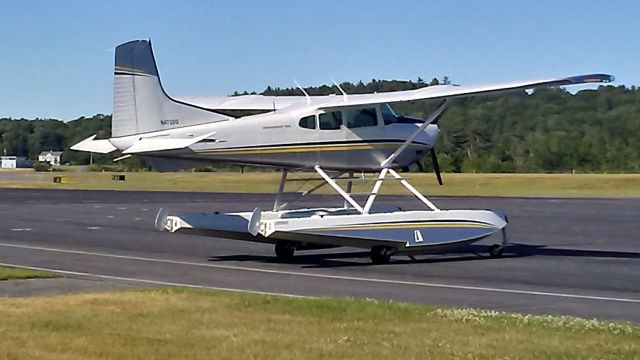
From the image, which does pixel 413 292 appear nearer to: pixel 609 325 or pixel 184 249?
pixel 609 325

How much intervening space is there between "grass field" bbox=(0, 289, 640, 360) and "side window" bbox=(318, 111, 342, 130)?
903cm

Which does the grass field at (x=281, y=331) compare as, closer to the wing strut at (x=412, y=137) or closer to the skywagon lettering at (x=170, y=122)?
the skywagon lettering at (x=170, y=122)

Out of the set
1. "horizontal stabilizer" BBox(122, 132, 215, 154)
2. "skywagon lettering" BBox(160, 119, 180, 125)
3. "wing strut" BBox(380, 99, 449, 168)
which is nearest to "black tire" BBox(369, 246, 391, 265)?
"wing strut" BBox(380, 99, 449, 168)

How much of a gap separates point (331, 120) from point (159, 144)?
351 centimetres

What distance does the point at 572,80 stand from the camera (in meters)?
20.1

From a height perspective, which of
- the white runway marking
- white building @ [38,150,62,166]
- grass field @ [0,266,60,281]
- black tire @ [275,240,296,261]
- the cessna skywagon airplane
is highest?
white building @ [38,150,62,166]

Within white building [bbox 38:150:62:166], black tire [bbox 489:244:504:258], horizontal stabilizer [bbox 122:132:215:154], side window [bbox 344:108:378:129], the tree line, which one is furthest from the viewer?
white building [bbox 38:150:62:166]

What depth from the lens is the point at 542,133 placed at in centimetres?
12225

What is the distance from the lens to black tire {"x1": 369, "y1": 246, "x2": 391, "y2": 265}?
67.3ft

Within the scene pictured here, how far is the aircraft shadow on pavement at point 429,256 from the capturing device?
2084 cm

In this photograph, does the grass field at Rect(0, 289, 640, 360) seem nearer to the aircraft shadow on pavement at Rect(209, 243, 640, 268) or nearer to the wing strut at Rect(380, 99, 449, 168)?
the aircraft shadow on pavement at Rect(209, 243, 640, 268)

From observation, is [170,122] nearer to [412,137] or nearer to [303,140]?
[303,140]

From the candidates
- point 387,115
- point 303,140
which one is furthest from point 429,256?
point 303,140

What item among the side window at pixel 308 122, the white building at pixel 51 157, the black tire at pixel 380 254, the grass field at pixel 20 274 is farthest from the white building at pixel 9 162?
the grass field at pixel 20 274
